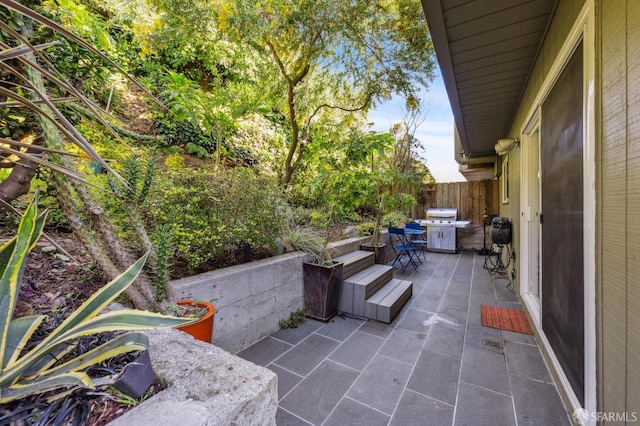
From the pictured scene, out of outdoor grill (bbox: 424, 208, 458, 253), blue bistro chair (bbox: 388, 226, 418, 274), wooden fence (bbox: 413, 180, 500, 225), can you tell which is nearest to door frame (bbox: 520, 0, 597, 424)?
blue bistro chair (bbox: 388, 226, 418, 274)

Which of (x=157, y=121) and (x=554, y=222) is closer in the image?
(x=554, y=222)

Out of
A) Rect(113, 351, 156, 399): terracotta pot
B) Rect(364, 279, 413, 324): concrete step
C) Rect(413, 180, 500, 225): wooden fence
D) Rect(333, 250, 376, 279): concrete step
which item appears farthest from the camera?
Rect(413, 180, 500, 225): wooden fence

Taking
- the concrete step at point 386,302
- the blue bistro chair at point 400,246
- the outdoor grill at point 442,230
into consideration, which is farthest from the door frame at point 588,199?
the outdoor grill at point 442,230

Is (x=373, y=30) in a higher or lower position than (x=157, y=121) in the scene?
higher

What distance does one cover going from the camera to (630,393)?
38.8 inches

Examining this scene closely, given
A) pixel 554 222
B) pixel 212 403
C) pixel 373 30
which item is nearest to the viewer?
pixel 212 403

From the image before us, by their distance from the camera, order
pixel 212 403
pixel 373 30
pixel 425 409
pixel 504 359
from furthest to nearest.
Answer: pixel 373 30
pixel 504 359
pixel 425 409
pixel 212 403

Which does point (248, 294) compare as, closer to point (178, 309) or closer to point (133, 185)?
point (178, 309)

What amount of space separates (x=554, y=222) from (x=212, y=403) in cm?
237

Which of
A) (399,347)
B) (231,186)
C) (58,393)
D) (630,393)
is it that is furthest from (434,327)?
(58,393)

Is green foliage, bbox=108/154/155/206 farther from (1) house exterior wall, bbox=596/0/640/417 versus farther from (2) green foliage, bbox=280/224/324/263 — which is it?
(1) house exterior wall, bbox=596/0/640/417

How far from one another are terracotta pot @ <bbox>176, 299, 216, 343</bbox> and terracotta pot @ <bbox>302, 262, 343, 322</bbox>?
130cm

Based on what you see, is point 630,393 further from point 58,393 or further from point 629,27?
point 58,393

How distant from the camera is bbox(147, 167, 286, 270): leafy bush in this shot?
212 centimetres
